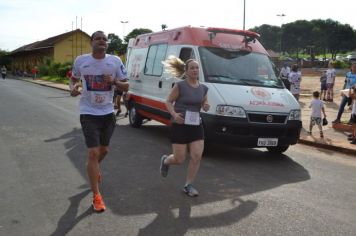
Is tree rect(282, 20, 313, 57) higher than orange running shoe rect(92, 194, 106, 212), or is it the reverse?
tree rect(282, 20, 313, 57)

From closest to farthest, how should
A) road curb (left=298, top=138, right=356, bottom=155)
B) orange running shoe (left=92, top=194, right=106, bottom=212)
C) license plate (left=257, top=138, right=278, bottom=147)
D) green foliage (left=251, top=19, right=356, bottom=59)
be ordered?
orange running shoe (left=92, top=194, right=106, bottom=212) < license plate (left=257, top=138, right=278, bottom=147) < road curb (left=298, top=138, right=356, bottom=155) < green foliage (left=251, top=19, right=356, bottom=59)

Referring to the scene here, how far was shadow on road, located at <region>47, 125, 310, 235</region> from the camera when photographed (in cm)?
497

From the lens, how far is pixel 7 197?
5.64 m

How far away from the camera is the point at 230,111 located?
7852 mm

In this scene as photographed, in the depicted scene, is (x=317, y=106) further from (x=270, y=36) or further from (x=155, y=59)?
(x=270, y=36)

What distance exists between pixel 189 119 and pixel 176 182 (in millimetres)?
1121

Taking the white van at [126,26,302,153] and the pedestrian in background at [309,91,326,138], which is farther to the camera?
the pedestrian in background at [309,91,326,138]

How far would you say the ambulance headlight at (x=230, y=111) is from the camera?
784 cm

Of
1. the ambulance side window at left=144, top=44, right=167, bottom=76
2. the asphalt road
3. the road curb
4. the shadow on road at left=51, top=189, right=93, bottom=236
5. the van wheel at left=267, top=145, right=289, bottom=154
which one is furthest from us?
the ambulance side window at left=144, top=44, right=167, bottom=76

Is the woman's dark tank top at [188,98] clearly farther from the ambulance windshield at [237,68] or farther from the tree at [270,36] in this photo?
the tree at [270,36]

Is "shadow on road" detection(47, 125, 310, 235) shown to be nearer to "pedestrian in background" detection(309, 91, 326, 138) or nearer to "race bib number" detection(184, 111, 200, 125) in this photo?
"race bib number" detection(184, 111, 200, 125)

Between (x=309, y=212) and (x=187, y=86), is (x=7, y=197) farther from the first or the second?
(x=309, y=212)

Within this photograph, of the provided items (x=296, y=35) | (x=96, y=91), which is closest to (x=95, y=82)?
(x=96, y=91)

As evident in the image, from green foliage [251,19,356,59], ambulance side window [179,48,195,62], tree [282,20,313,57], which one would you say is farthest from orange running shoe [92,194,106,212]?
tree [282,20,313,57]
